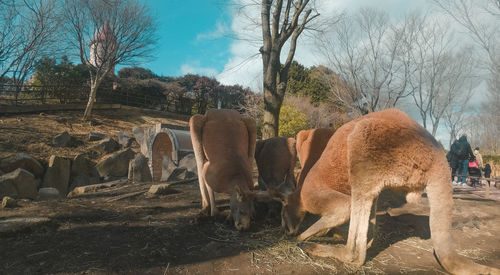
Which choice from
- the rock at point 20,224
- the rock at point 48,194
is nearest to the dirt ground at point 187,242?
the rock at point 20,224

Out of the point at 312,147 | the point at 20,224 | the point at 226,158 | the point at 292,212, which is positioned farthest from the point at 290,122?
the point at 20,224

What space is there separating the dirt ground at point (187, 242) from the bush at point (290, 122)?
1410 centimetres

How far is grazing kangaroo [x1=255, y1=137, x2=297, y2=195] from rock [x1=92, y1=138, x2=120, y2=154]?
13.6 m

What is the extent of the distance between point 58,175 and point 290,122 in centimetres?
1355

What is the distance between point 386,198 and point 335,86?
42.6ft

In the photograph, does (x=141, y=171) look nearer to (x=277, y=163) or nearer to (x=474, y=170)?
(x=277, y=163)

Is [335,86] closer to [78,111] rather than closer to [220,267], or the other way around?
[220,267]

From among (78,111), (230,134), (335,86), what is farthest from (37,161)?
(335,86)

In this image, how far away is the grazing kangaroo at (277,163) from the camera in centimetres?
568

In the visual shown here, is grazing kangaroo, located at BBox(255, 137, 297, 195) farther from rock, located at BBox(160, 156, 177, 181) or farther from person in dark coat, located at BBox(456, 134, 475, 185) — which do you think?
person in dark coat, located at BBox(456, 134, 475, 185)

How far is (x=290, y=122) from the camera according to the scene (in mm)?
19719

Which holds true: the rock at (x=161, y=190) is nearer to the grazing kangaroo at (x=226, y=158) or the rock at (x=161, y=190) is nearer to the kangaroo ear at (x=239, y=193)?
the grazing kangaroo at (x=226, y=158)

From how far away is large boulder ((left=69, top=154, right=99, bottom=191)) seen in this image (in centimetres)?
1395

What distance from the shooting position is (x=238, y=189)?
3.74 meters
